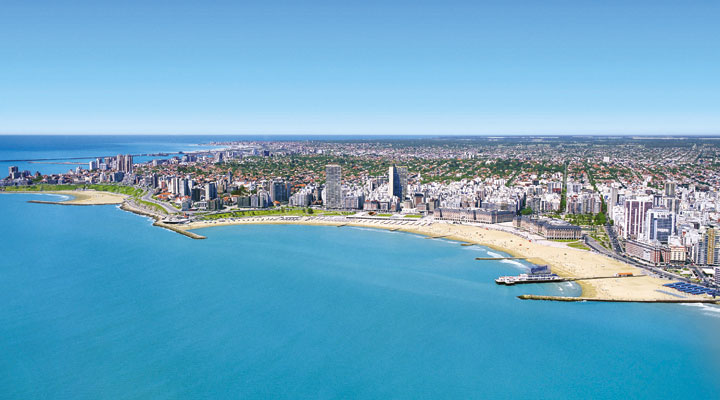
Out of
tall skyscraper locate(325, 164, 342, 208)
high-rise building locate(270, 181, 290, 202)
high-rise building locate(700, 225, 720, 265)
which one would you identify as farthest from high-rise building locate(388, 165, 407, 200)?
high-rise building locate(700, 225, 720, 265)

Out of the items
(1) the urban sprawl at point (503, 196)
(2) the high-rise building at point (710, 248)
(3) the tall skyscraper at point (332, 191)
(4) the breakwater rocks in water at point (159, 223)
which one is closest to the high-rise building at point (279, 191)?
(1) the urban sprawl at point (503, 196)

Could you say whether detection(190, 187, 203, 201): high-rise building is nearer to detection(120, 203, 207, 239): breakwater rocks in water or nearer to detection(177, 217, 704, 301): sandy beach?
detection(120, 203, 207, 239): breakwater rocks in water

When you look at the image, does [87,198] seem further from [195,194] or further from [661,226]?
[661,226]

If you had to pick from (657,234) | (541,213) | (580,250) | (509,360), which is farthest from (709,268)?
(541,213)

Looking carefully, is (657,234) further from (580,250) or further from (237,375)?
(237,375)

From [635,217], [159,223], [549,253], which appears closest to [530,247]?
[549,253]

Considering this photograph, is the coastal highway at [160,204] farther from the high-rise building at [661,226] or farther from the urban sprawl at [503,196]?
the high-rise building at [661,226]
